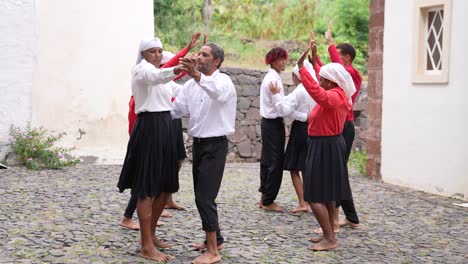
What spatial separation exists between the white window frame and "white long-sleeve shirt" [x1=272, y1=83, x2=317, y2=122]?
2649 millimetres

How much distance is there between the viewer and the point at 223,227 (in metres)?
6.96

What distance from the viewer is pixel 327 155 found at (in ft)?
20.2

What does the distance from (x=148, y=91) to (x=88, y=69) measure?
613 centimetres

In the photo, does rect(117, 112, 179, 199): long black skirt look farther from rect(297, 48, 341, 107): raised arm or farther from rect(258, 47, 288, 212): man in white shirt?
rect(258, 47, 288, 212): man in white shirt

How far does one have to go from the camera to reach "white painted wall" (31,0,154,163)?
36.9 feet

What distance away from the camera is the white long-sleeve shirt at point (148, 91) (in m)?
5.40

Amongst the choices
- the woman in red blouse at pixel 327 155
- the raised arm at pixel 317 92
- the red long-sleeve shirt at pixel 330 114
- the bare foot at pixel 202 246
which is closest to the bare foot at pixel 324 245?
the woman in red blouse at pixel 327 155

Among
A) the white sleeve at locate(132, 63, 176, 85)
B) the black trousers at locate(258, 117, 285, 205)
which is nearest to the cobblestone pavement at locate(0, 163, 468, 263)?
the black trousers at locate(258, 117, 285, 205)

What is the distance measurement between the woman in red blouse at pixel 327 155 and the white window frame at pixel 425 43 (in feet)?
11.8

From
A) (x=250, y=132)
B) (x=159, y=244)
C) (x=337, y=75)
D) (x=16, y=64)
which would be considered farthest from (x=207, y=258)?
(x=250, y=132)

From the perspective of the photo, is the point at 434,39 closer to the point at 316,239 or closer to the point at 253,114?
the point at 316,239

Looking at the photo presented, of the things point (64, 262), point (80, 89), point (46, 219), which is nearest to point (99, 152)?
point (80, 89)

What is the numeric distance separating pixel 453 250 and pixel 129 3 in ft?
23.6

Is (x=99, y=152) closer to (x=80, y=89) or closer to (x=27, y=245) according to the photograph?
(x=80, y=89)
